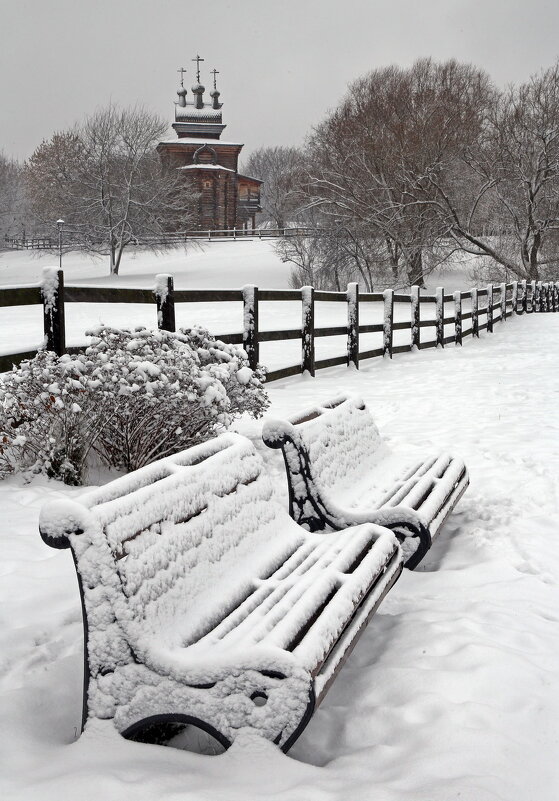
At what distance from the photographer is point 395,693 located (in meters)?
2.74

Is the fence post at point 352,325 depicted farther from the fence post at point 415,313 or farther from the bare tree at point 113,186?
the bare tree at point 113,186

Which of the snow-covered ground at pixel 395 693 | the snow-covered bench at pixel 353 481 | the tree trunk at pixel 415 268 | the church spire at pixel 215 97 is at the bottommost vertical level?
the snow-covered ground at pixel 395 693

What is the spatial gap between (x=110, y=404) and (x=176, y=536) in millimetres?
2926

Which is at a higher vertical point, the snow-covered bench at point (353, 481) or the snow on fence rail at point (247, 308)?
the snow on fence rail at point (247, 308)

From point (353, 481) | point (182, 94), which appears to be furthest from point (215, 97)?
point (353, 481)

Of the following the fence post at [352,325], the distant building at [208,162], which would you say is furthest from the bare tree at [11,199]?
the fence post at [352,325]

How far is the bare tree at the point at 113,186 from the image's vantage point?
4538 centimetres

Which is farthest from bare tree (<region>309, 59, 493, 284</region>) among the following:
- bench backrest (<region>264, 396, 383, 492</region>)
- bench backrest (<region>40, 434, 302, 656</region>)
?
bench backrest (<region>40, 434, 302, 656</region>)

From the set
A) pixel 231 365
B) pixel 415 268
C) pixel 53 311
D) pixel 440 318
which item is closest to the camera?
pixel 53 311

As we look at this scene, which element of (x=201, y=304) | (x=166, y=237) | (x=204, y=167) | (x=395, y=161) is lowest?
(x=201, y=304)

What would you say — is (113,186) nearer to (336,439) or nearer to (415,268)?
(415,268)

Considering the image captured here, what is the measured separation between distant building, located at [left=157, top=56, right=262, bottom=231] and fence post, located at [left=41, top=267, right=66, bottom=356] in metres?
58.6

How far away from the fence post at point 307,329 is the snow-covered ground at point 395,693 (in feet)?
17.9

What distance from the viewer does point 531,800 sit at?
213 centimetres
